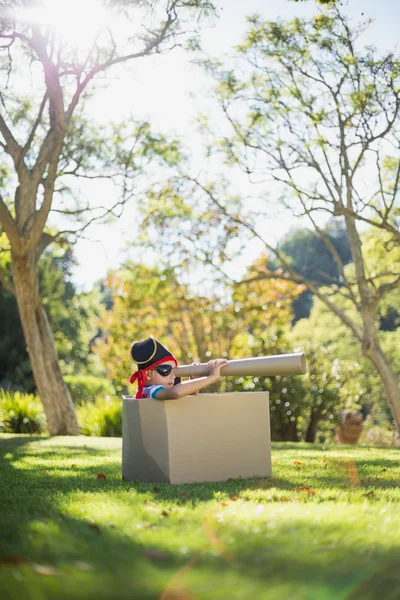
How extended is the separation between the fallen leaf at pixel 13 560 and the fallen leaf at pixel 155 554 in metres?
0.48

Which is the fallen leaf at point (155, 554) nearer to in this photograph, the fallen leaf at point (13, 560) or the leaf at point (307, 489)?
the fallen leaf at point (13, 560)

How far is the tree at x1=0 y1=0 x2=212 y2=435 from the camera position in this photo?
13.8m

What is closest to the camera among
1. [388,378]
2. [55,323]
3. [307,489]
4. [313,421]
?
[307,489]

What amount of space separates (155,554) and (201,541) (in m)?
0.32

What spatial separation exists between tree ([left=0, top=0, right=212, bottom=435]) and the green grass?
8940mm

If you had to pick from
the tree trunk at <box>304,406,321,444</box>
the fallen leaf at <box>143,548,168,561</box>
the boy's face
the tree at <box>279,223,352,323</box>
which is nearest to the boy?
the boy's face

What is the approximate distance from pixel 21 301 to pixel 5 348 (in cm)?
1050

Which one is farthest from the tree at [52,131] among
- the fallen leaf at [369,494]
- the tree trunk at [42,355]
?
the fallen leaf at [369,494]

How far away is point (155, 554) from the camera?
295 cm

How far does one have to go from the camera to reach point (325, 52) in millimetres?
13656

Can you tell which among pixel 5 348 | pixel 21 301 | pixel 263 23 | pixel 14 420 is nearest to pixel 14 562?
pixel 21 301

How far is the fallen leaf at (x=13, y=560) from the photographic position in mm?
2746

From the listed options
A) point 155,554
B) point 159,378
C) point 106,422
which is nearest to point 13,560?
point 155,554

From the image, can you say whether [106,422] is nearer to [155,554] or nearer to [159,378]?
[159,378]
